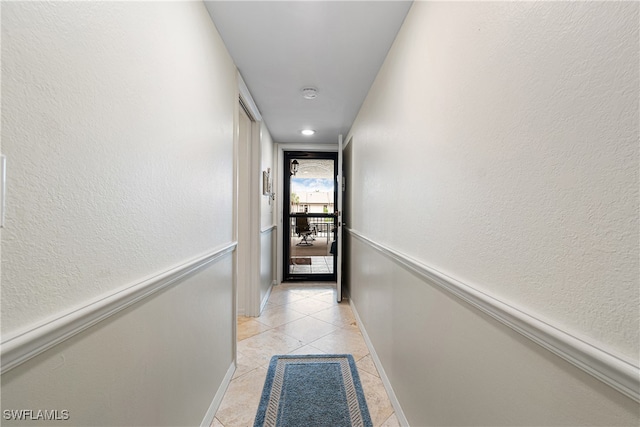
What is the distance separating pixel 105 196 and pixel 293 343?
200 cm

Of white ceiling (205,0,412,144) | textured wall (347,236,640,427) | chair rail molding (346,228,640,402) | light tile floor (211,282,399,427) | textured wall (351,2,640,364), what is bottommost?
light tile floor (211,282,399,427)

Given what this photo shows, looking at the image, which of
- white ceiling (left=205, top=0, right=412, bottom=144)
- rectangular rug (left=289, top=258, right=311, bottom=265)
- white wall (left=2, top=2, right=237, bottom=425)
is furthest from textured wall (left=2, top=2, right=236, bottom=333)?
rectangular rug (left=289, top=258, right=311, bottom=265)

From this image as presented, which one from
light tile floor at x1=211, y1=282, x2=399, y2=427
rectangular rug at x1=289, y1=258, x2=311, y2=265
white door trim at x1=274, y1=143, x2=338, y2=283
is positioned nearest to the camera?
light tile floor at x1=211, y1=282, x2=399, y2=427

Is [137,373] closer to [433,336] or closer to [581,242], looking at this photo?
[433,336]

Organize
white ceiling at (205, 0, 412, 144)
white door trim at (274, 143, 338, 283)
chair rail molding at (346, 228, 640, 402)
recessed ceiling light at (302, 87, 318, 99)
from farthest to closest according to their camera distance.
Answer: white door trim at (274, 143, 338, 283), recessed ceiling light at (302, 87, 318, 99), white ceiling at (205, 0, 412, 144), chair rail molding at (346, 228, 640, 402)

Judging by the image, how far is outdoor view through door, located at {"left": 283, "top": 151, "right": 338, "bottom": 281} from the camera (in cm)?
432

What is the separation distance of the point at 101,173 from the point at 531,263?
3.45 ft

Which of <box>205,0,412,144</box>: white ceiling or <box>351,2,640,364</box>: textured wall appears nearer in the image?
<box>351,2,640,364</box>: textured wall

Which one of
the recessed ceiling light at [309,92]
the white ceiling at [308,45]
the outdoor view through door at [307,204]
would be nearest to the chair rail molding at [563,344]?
the white ceiling at [308,45]

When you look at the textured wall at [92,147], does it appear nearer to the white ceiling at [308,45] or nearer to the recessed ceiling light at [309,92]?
the white ceiling at [308,45]

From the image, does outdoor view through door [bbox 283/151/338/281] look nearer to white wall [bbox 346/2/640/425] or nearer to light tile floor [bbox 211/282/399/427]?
light tile floor [bbox 211/282/399/427]

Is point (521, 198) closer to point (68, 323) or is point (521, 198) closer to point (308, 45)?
point (68, 323)

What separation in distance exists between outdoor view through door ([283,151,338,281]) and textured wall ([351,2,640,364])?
124 inches

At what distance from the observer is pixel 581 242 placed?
1.71 ft
